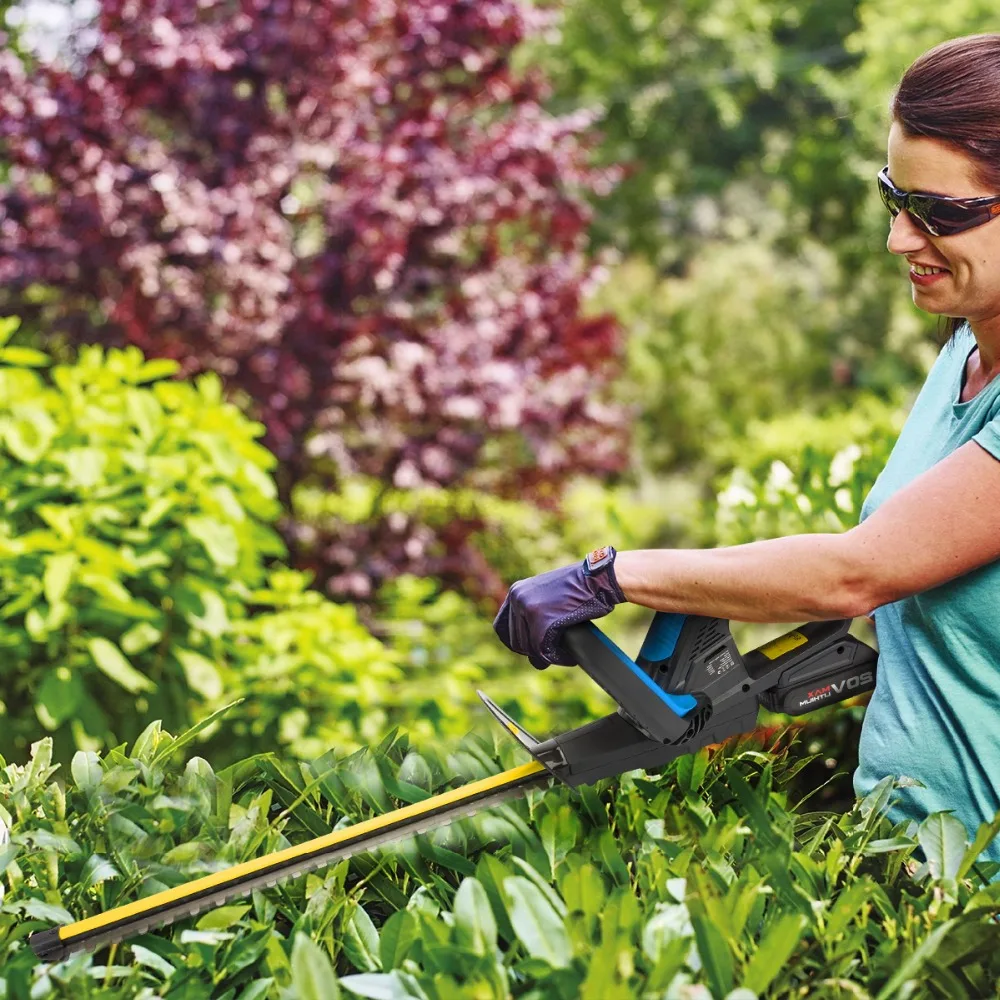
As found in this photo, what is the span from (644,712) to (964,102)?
0.93 meters

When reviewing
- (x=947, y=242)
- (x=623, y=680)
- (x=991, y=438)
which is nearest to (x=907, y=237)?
(x=947, y=242)

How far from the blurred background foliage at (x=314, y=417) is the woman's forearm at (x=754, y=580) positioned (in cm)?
83

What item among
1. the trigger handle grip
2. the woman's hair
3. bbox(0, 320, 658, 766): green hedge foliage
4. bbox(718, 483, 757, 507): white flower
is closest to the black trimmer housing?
the trigger handle grip

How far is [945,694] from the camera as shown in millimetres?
1689

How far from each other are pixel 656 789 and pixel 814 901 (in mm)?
338

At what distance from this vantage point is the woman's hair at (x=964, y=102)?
5.28ft

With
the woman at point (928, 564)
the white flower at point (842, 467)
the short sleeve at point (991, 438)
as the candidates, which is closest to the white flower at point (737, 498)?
the white flower at point (842, 467)

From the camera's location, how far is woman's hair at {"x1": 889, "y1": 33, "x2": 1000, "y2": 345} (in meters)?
1.61

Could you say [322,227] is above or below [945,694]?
above

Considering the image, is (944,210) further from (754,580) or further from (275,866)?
(275,866)

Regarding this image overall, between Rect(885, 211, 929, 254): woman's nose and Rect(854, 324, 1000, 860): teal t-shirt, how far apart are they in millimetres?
221

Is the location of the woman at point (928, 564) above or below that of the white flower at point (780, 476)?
above

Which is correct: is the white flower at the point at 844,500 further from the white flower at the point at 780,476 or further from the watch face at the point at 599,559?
the watch face at the point at 599,559

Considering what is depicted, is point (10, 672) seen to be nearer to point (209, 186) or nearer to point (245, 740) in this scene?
point (245, 740)
